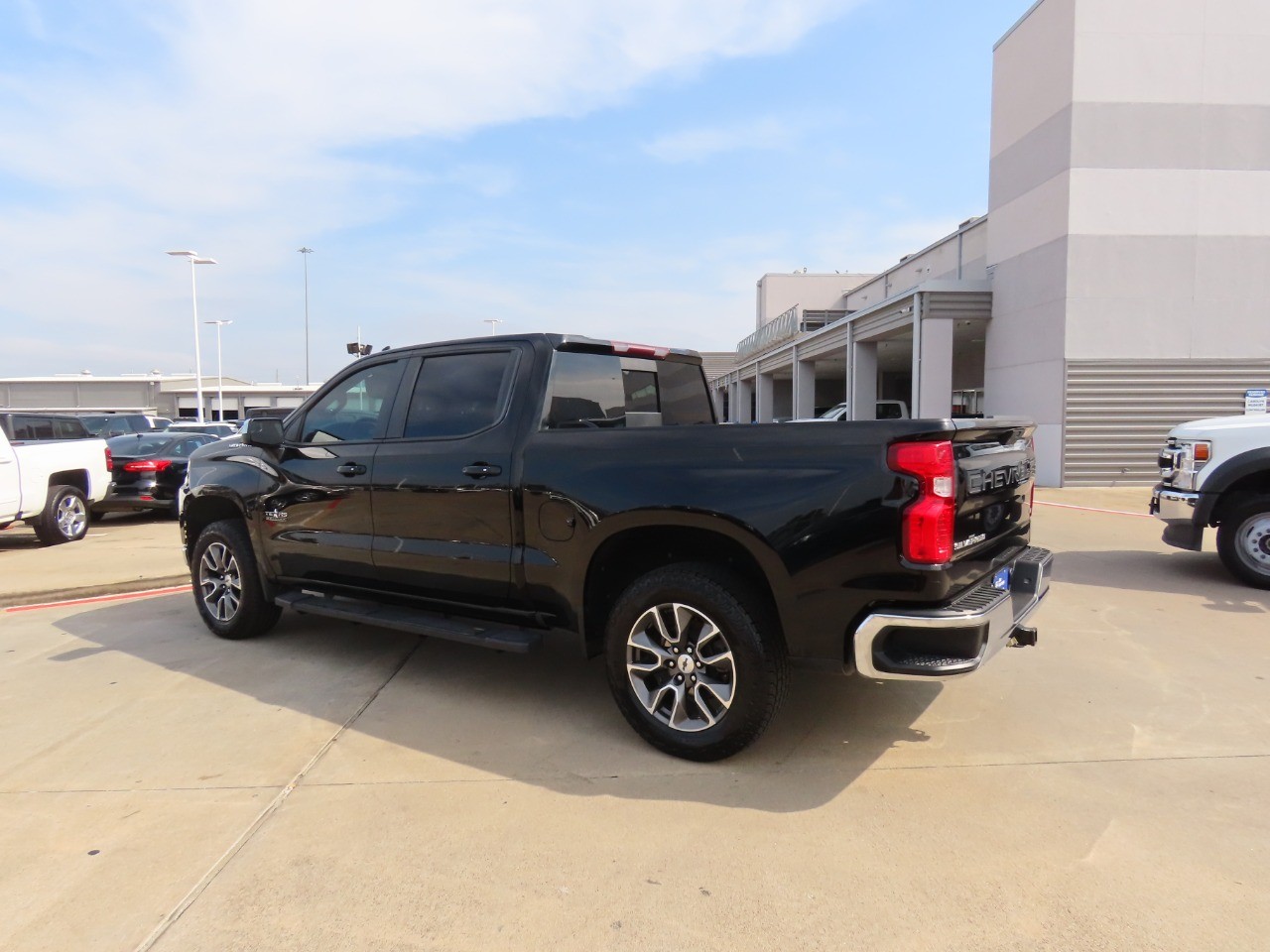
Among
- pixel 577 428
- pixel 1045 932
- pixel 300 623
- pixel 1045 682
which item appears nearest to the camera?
pixel 1045 932

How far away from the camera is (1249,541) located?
6.69 metres

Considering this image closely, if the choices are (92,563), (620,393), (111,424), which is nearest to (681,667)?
(620,393)

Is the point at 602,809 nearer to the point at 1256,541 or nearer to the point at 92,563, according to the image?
the point at 1256,541

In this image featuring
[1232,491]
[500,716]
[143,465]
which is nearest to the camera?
[500,716]

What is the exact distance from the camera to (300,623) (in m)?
5.93

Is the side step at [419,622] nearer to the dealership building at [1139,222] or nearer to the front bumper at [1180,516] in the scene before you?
the front bumper at [1180,516]

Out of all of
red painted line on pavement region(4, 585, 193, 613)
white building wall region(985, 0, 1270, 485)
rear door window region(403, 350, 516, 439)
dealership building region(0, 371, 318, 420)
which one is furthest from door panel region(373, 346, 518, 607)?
dealership building region(0, 371, 318, 420)

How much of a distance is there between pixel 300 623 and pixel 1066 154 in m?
16.1

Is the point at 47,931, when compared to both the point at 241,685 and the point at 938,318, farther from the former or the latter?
the point at 938,318

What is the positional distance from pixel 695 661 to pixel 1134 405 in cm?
1571

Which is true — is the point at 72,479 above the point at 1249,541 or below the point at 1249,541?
above

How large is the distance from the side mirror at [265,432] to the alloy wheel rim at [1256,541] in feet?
24.8

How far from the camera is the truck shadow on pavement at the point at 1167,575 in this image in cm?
638

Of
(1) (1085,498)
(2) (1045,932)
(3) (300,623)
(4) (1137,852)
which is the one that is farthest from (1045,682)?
(1) (1085,498)
